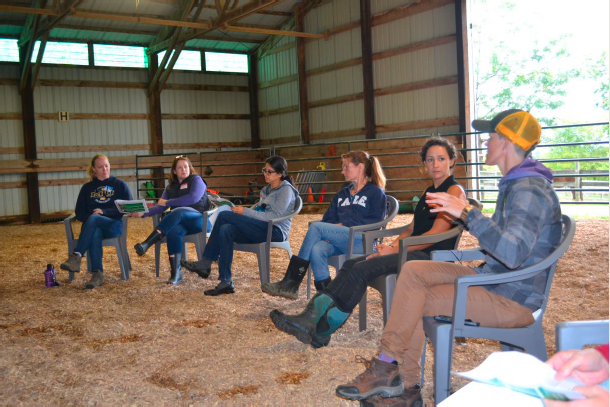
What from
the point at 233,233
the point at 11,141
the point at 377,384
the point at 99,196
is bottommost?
the point at 377,384

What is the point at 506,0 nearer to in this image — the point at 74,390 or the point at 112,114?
the point at 112,114

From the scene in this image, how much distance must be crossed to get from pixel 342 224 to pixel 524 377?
8.10 ft

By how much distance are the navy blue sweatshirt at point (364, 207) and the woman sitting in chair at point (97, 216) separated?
2.08 m

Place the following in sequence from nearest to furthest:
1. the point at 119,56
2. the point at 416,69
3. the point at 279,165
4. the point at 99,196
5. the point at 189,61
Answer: the point at 279,165 → the point at 99,196 → the point at 416,69 → the point at 119,56 → the point at 189,61

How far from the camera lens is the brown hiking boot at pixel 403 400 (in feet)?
6.18

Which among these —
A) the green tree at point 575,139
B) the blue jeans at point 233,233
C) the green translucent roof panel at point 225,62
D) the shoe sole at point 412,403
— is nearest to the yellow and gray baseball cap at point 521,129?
the shoe sole at point 412,403

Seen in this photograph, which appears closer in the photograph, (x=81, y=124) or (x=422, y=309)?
(x=422, y=309)

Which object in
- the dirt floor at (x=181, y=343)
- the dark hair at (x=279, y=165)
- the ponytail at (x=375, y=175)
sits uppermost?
the dark hair at (x=279, y=165)

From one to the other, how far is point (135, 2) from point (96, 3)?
28.0 inches

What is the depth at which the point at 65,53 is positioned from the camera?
1141 cm

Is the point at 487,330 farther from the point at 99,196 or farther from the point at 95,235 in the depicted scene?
the point at 99,196

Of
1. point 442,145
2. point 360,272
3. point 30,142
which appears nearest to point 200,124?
point 30,142

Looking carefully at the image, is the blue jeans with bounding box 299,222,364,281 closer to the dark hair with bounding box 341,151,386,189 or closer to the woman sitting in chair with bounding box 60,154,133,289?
the dark hair with bounding box 341,151,386,189

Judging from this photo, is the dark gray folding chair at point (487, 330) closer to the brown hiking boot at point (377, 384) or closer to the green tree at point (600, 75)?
the brown hiking boot at point (377, 384)
